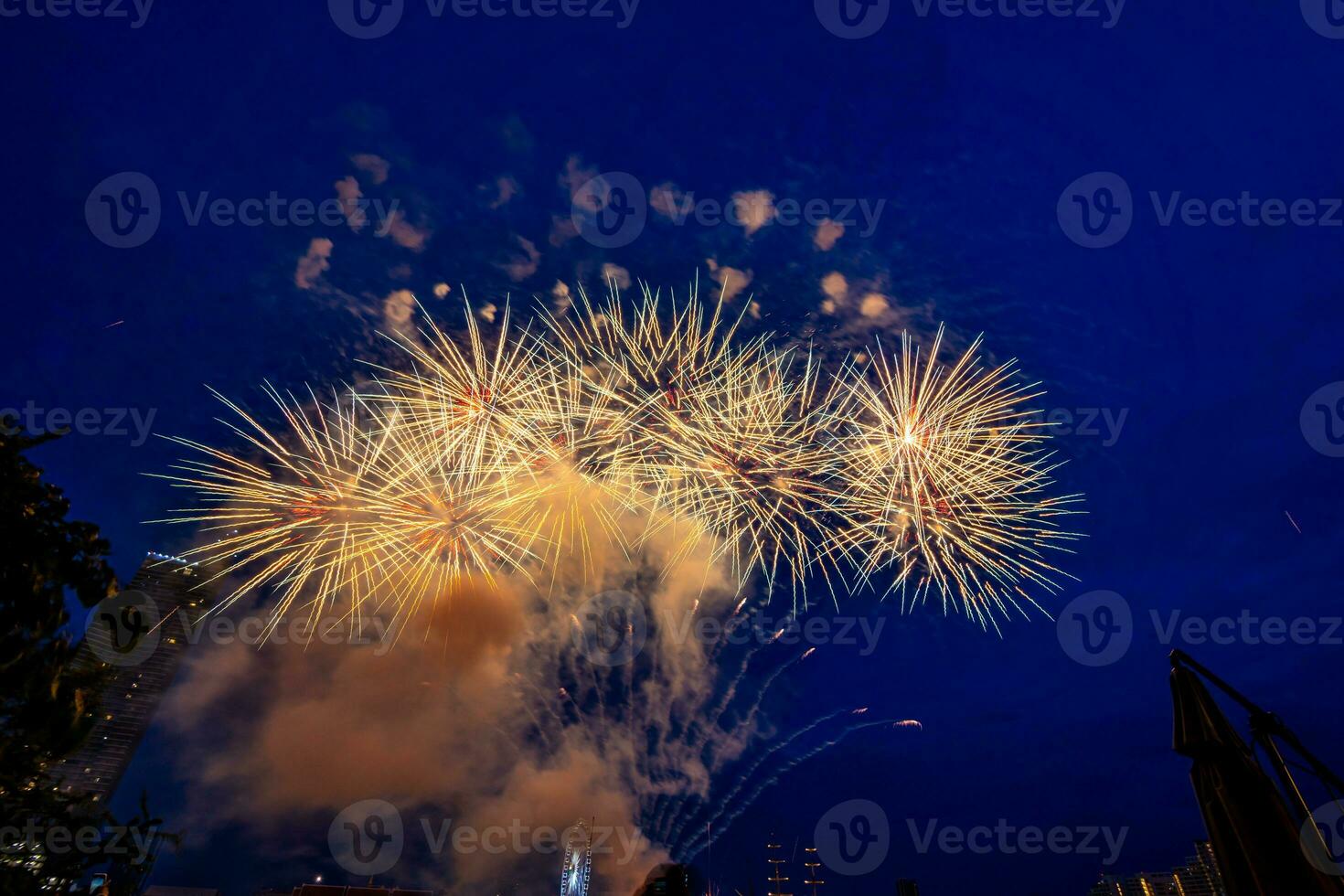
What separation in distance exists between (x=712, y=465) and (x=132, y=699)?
169155mm

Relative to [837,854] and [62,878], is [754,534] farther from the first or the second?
[837,854]

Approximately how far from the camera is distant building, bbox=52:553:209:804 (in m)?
111

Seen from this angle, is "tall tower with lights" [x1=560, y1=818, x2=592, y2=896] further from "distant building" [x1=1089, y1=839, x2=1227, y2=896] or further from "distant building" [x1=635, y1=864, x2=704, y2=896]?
"distant building" [x1=1089, y1=839, x2=1227, y2=896]

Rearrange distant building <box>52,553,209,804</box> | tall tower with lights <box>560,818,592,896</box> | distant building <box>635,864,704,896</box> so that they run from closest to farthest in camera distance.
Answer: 1. distant building <box>635,864,704,896</box>
2. distant building <box>52,553,209,804</box>
3. tall tower with lights <box>560,818,592,896</box>

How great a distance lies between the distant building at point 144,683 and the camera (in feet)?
363

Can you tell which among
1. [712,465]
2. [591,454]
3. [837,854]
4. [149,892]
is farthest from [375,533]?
[149,892]

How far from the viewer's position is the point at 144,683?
136750mm

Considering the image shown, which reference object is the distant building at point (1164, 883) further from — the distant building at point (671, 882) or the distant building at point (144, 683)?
the distant building at point (144, 683)

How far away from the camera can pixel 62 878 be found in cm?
713

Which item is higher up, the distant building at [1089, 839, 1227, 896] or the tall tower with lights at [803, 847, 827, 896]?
the tall tower with lights at [803, 847, 827, 896]

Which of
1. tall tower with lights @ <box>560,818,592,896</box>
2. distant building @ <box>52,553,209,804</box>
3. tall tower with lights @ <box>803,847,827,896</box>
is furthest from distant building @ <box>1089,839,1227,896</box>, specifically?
distant building @ <box>52,553,209,804</box>

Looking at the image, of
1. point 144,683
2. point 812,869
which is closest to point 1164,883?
point 812,869

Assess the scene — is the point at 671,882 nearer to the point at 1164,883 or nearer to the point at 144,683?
the point at 1164,883

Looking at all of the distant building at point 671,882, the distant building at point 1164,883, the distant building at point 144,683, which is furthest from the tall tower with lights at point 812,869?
the distant building at point 144,683
